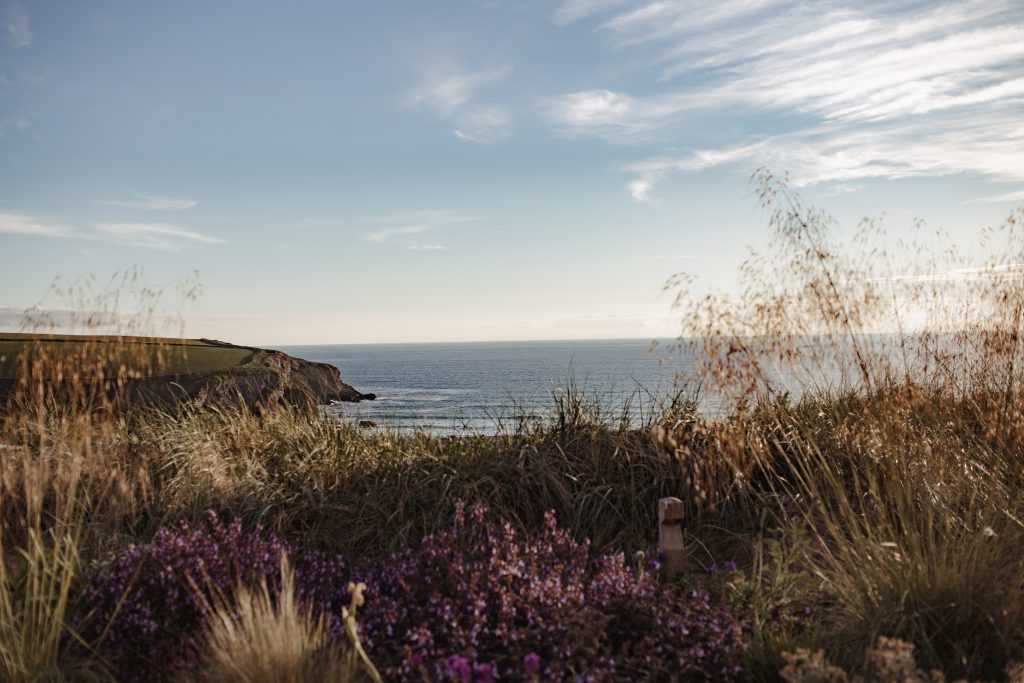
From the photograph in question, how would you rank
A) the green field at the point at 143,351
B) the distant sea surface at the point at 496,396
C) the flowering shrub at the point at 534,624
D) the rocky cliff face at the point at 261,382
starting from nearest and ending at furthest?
the flowering shrub at the point at 534,624
the distant sea surface at the point at 496,396
the green field at the point at 143,351
the rocky cliff face at the point at 261,382

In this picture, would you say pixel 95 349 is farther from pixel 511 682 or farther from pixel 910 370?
pixel 910 370

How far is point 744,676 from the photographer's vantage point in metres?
2.39

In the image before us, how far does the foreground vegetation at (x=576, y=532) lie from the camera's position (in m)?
2.39

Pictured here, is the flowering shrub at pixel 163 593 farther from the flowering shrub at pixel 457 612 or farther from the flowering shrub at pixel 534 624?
the flowering shrub at pixel 534 624

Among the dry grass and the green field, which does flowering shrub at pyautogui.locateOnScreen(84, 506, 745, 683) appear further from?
the green field

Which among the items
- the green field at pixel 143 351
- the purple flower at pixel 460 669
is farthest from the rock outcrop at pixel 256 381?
the purple flower at pixel 460 669

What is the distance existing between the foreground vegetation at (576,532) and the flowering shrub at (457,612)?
0.05ft

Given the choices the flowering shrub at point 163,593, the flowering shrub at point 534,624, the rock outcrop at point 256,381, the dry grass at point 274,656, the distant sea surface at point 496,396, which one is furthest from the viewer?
the rock outcrop at point 256,381

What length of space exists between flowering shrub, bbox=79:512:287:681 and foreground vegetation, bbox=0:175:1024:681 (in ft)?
0.04

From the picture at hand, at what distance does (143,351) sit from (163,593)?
3.92m

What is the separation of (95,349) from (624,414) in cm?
493

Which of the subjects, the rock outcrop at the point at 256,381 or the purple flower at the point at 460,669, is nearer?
the purple flower at the point at 460,669

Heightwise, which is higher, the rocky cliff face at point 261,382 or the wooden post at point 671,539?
the rocky cliff face at point 261,382

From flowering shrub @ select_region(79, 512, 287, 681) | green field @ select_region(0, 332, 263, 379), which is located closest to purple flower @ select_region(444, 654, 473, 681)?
flowering shrub @ select_region(79, 512, 287, 681)
